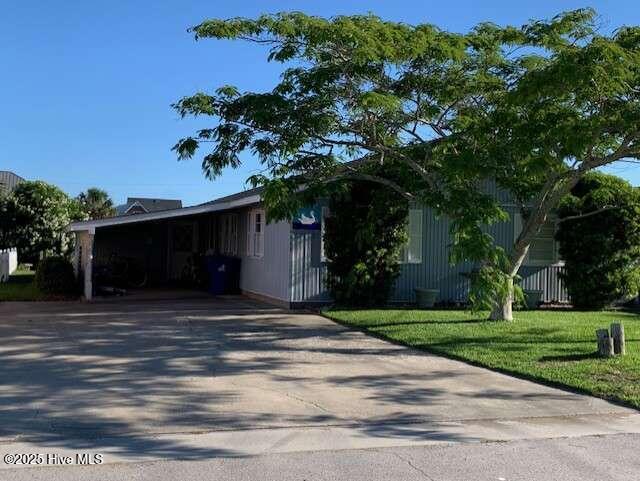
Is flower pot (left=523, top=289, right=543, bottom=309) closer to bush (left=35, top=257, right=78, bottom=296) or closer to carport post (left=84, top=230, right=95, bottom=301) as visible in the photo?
carport post (left=84, top=230, right=95, bottom=301)

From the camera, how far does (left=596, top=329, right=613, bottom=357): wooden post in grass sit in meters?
10.5

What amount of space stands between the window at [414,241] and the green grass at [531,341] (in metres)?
2.12

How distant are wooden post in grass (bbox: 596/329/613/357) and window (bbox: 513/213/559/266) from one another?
8.69 metres

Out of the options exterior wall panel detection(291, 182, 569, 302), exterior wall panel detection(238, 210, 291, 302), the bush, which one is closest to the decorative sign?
exterior wall panel detection(291, 182, 569, 302)

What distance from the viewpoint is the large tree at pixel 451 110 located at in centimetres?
1114

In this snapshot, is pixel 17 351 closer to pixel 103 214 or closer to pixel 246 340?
pixel 246 340

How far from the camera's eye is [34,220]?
1206 inches

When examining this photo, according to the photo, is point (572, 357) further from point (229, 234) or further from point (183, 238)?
point (183, 238)

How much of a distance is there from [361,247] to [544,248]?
582 centimetres

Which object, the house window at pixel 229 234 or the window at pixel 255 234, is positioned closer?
the window at pixel 255 234

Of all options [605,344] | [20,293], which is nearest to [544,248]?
[605,344]

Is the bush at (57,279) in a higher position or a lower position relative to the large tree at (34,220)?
lower

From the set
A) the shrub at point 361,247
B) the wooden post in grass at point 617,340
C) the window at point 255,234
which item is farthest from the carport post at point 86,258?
the wooden post in grass at point 617,340

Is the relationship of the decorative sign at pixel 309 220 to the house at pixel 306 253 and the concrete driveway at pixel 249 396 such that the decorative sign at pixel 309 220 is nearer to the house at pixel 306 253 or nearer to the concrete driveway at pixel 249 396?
the house at pixel 306 253
